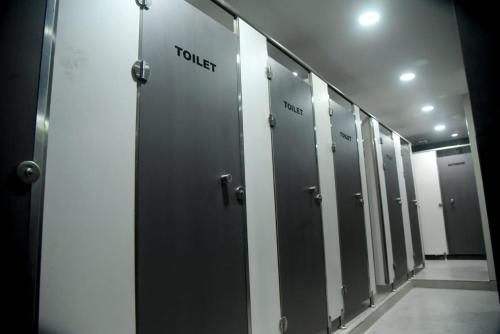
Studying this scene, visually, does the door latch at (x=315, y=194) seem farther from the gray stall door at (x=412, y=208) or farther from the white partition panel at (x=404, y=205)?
the gray stall door at (x=412, y=208)

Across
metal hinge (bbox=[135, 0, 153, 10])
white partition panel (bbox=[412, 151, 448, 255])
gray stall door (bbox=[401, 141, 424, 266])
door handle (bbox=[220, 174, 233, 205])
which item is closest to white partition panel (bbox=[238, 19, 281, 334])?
door handle (bbox=[220, 174, 233, 205])

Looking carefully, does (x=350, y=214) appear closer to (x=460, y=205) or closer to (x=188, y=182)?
(x=188, y=182)

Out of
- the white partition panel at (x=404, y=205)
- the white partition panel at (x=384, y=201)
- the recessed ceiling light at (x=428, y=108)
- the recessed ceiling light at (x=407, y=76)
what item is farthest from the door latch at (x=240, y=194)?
the recessed ceiling light at (x=428, y=108)

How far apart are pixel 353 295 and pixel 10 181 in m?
3.14

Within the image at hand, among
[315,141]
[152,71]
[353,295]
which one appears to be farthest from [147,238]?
[353,295]

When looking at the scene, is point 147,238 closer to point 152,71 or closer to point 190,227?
point 190,227

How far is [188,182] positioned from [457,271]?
19.4ft

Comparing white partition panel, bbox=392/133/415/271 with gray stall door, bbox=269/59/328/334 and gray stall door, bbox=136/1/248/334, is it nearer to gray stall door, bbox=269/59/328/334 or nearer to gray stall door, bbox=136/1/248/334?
gray stall door, bbox=269/59/328/334

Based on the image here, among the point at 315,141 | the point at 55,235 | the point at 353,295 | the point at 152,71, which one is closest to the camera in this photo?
the point at 55,235

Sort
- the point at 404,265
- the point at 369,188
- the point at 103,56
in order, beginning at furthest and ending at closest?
the point at 404,265, the point at 369,188, the point at 103,56

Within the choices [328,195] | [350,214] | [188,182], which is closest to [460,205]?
[350,214]

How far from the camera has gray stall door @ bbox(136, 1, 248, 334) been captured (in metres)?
1.41

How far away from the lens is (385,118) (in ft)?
22.2

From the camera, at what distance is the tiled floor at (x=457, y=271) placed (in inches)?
197
